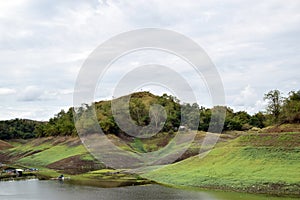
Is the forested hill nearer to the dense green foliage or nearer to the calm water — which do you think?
the dense green foliage

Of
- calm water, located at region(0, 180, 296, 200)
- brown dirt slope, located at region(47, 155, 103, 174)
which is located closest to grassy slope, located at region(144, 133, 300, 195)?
calm water, located at region(0, 180, 296, 200)

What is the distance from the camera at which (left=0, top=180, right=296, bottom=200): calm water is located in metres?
44.7

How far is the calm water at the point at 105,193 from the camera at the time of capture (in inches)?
1759

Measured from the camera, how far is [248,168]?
5362cm

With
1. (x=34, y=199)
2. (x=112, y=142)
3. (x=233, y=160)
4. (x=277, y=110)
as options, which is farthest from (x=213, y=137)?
(x=34, y=199)

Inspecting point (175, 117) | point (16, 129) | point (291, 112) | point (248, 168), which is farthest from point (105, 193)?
point (16, 129)

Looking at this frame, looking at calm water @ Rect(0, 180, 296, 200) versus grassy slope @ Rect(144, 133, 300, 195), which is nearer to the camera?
calm water @ Rect(0, 180, 296, 200)

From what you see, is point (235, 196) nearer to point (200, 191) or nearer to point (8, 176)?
point (200, 191)

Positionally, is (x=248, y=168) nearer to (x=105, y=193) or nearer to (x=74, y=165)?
(x=105, y=193)

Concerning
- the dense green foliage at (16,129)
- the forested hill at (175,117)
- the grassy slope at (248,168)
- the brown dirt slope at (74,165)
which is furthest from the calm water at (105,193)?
the dense green foliage at (16,129)

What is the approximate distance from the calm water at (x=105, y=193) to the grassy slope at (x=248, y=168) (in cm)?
360

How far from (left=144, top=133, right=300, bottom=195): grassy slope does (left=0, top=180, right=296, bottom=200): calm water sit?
3.60 m

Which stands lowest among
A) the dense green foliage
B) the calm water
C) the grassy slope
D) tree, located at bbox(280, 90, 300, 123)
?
the calm water

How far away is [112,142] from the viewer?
103375 mm
